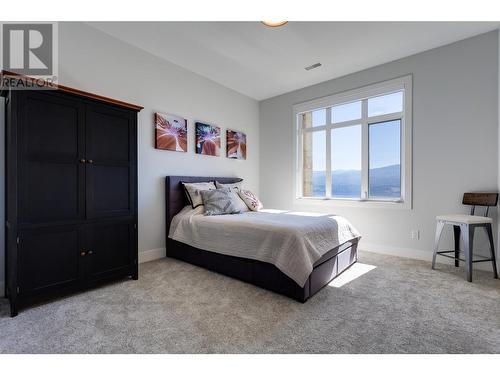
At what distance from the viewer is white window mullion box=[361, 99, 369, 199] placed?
12.1ft

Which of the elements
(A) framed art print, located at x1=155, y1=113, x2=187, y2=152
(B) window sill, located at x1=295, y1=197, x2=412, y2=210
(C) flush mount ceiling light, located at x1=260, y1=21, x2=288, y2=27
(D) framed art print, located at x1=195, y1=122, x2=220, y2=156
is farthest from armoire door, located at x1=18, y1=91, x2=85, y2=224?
(B) window sill, located at x1=295, y1=197, x2=412, y2=210

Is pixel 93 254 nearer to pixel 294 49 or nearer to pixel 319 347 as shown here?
pixel 319 347

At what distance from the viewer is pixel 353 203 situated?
3768mm

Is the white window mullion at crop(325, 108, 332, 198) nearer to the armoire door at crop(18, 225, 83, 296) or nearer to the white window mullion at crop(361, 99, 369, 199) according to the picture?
the white window mullion at crop(361, 99, 369, 199)

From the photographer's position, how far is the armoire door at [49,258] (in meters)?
1.84

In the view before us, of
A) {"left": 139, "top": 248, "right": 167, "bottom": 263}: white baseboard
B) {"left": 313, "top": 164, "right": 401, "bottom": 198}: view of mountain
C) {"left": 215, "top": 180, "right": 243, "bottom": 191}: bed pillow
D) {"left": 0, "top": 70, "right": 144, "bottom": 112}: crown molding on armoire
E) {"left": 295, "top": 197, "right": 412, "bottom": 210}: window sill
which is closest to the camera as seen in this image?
{"left": 0, "top": 70, "right": 144, "bottom": 112}: crown molding on armoire

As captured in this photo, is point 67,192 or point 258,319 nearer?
point 258,319

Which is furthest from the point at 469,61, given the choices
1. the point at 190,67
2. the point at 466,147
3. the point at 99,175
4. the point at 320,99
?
the point at 99,175

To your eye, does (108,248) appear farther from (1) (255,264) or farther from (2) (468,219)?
(2) (468,219)

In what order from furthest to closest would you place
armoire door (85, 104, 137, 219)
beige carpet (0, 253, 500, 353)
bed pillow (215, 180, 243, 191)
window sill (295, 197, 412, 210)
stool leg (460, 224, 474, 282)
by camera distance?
bed pillow (215, 180, 243, 191) < window sill (295, 197, 412, 210) < stool leg (460, 224, 474, 282) < armoire door (85, 104, 137, 219) < beige carpet (0, 253, 500, 353)

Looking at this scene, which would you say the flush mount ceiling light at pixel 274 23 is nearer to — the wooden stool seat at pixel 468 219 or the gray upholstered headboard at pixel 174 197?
the gray upholstered headboard at pixel 174 197

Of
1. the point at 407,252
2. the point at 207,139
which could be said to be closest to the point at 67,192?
the point at 207,139

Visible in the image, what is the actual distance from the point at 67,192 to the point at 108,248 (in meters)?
0.63

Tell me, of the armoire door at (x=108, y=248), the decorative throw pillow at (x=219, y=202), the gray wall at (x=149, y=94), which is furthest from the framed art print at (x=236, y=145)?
the armoire door at (x=108, y=248)
